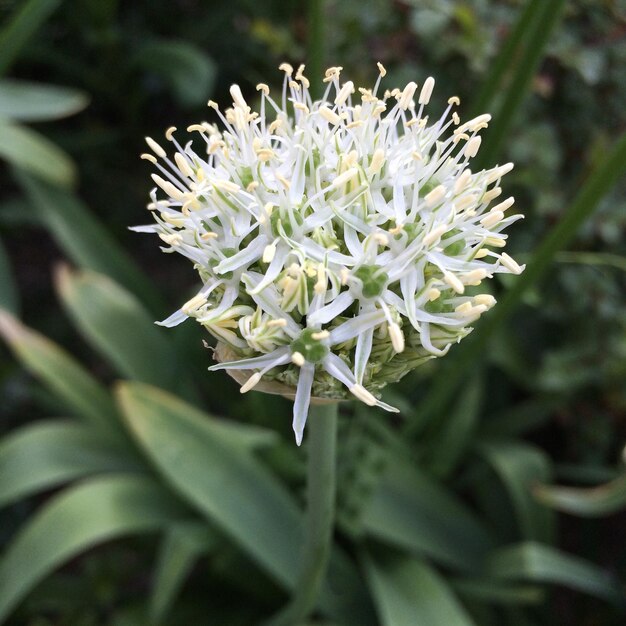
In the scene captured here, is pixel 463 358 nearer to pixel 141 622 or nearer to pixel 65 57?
pixel 141 622

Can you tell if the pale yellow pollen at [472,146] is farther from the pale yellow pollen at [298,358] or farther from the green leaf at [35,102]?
the green leaf at [35,102]

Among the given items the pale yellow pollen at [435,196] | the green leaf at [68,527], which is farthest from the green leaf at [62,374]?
the pale yellow pollen at [435,196]

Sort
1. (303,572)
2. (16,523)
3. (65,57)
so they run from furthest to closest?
1. (65,57)
2. (16,523)
3. (303,572)

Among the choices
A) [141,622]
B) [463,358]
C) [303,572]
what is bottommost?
[141,622]

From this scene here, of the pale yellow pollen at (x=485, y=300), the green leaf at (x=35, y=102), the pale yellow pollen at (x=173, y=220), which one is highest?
the pale yellow pollen at (x=485, y=300)

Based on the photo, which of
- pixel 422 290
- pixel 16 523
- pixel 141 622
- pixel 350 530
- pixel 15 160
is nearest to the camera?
pixel 422 290

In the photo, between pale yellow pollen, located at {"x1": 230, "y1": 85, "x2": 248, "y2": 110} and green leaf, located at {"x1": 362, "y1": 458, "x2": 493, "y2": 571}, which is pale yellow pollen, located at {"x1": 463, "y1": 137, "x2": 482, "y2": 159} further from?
green leaf, located at {"x1": 362, "y1": 458, "x2": 493, "y2": 571}

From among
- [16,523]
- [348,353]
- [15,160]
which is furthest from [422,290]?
[16,523]
